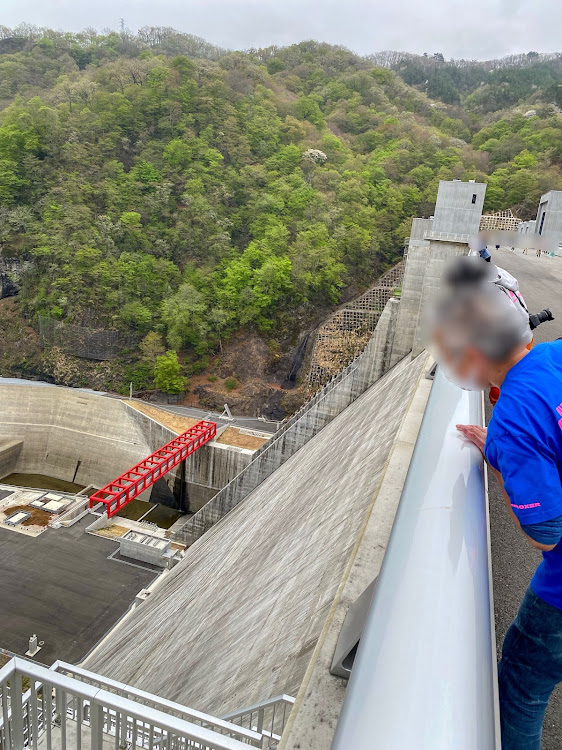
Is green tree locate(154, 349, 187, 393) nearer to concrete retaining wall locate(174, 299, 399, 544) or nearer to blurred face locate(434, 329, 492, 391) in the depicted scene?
concrete retaining wall locate(174, 299, 399, 544)

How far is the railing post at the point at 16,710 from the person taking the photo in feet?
7.64

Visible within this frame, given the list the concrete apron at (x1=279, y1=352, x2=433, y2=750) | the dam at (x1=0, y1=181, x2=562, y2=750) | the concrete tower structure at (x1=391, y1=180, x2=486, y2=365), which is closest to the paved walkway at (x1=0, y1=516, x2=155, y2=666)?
the dam at (x1=0, y1=181, x2=562, y2=750)

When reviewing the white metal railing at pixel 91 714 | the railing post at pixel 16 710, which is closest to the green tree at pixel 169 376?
the white metal railing at pixel 91 714

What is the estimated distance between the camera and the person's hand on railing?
1.60 metres

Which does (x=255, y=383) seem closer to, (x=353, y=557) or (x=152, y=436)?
(x=152, y=436)

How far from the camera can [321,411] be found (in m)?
13.3

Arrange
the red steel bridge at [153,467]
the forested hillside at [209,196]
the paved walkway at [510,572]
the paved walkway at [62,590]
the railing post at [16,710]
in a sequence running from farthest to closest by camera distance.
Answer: the forested hillside at [209,196] < the red steel bridge at [153,467] < the paved walkway at [62,590] < the railing post at [16,710] < the paved walkway at [510,572]

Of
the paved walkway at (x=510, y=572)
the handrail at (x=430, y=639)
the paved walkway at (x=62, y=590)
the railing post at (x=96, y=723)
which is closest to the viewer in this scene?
the handrail at (x=430, y=639)

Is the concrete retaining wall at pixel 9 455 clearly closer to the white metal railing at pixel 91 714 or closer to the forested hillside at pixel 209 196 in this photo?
the forested hillside at pixel 209 196

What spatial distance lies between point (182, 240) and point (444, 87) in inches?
1767

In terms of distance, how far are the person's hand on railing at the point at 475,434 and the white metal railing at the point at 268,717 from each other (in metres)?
2.06

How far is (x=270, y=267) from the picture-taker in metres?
30.0

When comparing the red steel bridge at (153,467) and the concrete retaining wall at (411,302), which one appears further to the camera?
the red steel bridge at (153,467)

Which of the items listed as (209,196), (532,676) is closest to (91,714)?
(532,676)
